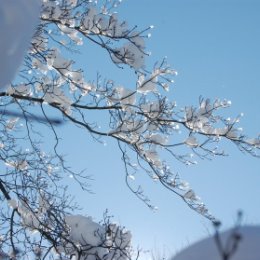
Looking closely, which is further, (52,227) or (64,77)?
(64,77)

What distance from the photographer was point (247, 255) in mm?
1050

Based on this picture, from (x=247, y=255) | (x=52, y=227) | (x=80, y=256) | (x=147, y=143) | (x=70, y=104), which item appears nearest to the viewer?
(x=247, y=255)

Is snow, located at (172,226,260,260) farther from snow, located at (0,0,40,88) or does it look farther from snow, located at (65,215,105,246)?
snow, located at (65,215,105,246)

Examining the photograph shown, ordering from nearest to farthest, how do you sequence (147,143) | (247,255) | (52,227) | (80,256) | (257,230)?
1. (247,255)
2. (257,230)
3. (80,256)
4. (52,227)
5. (147,143)

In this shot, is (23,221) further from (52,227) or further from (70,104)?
(70,104)

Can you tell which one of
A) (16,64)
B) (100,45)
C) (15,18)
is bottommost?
(16,64)

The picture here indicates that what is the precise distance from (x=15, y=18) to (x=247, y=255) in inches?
38.8

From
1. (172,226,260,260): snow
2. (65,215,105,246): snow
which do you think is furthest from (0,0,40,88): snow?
(65,215,105,246): snow

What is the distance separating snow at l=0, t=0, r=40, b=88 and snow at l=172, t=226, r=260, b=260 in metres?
0.78

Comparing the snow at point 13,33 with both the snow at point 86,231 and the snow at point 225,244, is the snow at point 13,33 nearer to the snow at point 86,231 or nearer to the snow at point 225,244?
the snow at point 225,244

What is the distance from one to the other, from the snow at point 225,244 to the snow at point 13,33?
78 cm

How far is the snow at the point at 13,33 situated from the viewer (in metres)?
1.30

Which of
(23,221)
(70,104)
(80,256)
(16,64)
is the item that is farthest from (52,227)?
(16,64)

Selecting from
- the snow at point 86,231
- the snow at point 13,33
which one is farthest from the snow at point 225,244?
the snow at point 86,231
